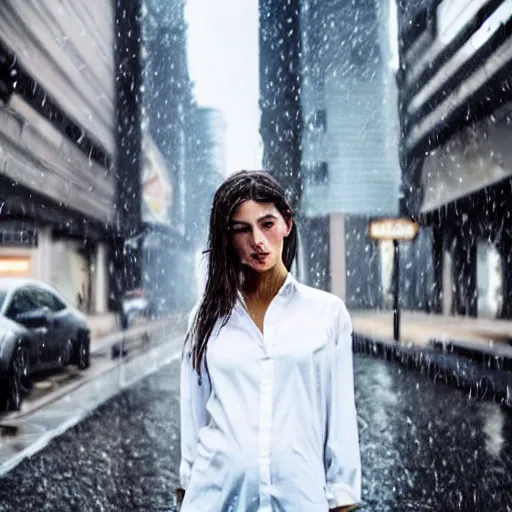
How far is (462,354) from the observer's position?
12719mm

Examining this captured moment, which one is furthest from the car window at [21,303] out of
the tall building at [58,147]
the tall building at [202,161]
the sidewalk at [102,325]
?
the tall building at [202,161]

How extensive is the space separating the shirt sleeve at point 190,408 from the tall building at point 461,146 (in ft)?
50.6

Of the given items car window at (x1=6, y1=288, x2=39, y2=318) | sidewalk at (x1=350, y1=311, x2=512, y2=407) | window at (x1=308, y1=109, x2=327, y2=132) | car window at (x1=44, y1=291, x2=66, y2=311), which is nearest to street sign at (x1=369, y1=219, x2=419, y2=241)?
sidewalk at (x1=350, y1=311, x2=512, y2=407)

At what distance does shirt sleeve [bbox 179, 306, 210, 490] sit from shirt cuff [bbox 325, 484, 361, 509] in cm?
30

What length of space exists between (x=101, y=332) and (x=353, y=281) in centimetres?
1574

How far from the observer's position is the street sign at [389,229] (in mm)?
14230

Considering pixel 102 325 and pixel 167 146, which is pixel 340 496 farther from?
pixel 167 146

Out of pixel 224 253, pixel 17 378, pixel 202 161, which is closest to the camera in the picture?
pixel 224 253

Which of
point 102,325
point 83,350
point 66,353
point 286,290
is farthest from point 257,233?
point 102,325

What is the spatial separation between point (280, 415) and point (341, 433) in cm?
16

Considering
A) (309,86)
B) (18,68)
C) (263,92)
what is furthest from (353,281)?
(263,92)

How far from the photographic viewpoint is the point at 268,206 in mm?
1563

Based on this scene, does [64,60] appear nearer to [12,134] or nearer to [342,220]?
[12,134]

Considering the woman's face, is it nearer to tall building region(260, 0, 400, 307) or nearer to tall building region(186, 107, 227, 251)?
tall building region(260, 0, 400, 307)
